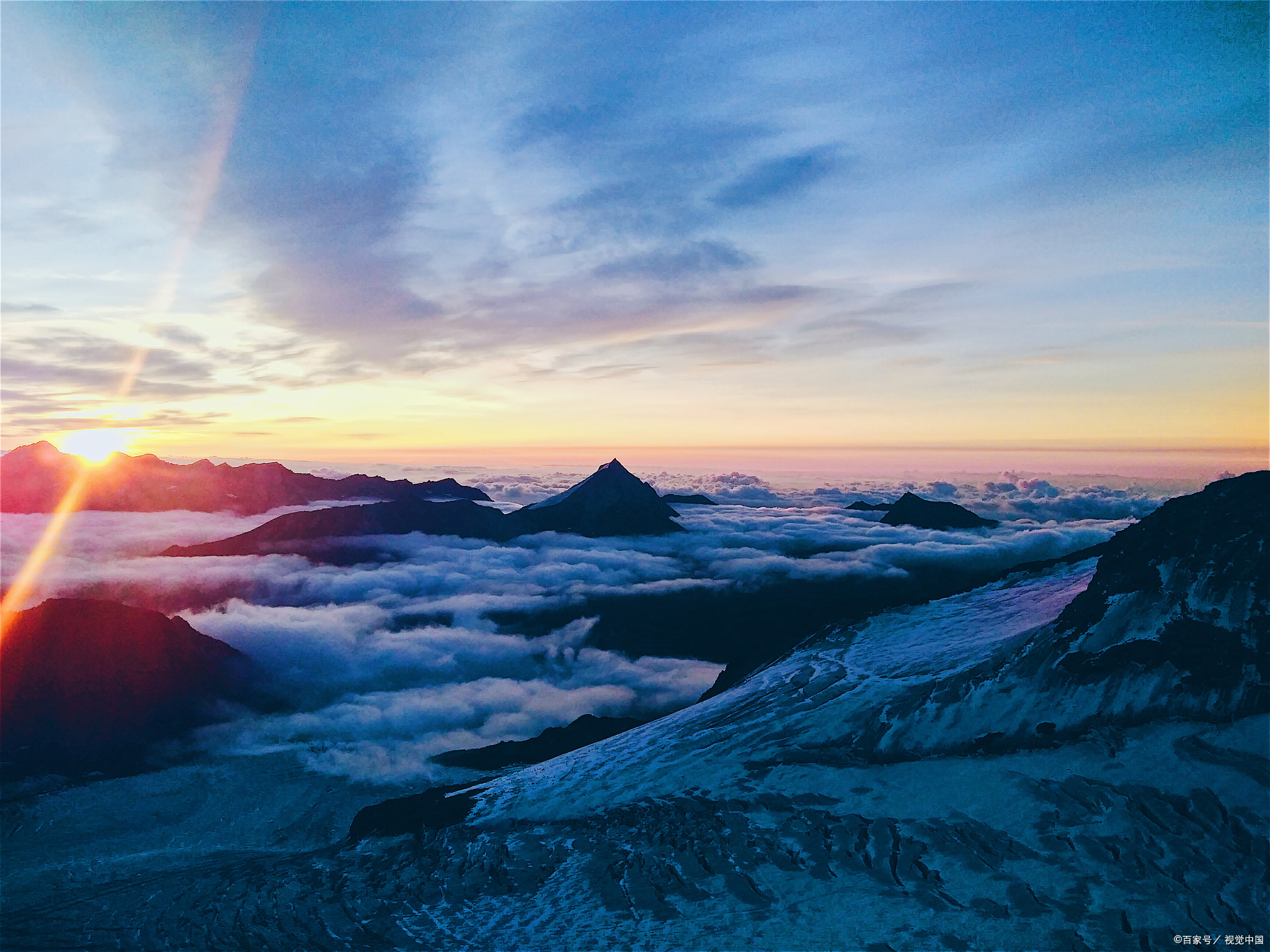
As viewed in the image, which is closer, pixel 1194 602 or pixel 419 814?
pixel 1194 602

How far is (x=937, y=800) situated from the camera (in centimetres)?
4969

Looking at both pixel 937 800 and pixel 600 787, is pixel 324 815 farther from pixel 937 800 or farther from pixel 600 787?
pixel 937 800

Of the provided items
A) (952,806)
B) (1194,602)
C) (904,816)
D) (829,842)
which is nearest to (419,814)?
(829,842)

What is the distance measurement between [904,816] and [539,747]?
454ft

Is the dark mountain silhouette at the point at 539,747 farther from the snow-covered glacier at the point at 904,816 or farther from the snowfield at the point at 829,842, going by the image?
the snow-covered glacier at the point at 904,816

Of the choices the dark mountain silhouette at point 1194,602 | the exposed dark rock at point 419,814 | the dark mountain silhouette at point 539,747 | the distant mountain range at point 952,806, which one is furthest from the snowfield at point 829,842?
the dark mountain silhouette at point 539,747

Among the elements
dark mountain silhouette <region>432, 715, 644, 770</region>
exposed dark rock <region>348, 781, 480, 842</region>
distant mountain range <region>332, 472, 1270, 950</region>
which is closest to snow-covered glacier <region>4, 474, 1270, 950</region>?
distant mountain range <region>332, 472, 1270, 950</region>

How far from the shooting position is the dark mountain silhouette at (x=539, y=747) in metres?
171

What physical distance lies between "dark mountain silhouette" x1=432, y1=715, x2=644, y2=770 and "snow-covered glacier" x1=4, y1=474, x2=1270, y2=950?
95638mm

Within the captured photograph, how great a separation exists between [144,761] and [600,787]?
175 metres

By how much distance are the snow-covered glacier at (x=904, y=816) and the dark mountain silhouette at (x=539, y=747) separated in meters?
95.6

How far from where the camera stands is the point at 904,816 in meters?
49.4

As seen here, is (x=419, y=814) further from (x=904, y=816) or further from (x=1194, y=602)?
(x=1194, y=602)

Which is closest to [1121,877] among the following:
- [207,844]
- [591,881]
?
[591,881]
